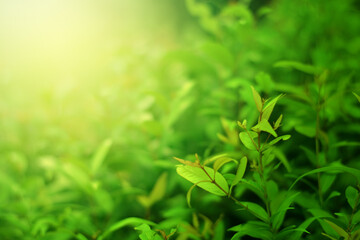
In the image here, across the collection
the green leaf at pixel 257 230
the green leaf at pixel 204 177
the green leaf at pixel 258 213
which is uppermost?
the green leaf at pixel 204 177

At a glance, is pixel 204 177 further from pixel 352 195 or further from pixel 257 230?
pixel 352 195

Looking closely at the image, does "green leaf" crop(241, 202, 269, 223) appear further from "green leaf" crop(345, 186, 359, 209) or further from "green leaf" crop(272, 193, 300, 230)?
"green leaf" crop(345, 186, 359, 209)

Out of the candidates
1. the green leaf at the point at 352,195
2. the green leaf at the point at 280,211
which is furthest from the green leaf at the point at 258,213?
the green leaf at the point at 352,195

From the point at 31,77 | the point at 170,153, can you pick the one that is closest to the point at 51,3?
the point at 31,77

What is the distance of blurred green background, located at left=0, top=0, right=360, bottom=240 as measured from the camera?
646 mm

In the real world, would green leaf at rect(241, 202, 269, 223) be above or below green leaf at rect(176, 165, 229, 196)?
below

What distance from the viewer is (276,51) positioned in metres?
0.98

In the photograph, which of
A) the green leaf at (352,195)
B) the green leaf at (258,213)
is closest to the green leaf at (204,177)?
the green leaf at (258,213)

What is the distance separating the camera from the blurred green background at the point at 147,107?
0.65m

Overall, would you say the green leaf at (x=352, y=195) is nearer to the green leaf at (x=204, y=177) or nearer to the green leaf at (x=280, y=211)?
the green leaf at (x=280, y=211)

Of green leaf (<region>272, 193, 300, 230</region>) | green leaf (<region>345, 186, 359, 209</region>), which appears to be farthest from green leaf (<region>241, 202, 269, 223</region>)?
green leaf (<region>345, 186, 359, 209</region>)

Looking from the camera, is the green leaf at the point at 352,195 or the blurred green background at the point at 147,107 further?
the blurred green background at the point at 147,107

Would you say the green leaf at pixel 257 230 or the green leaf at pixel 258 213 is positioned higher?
the green leaf at pixel 258 213

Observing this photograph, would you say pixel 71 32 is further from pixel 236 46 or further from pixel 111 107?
pixel 236 46
